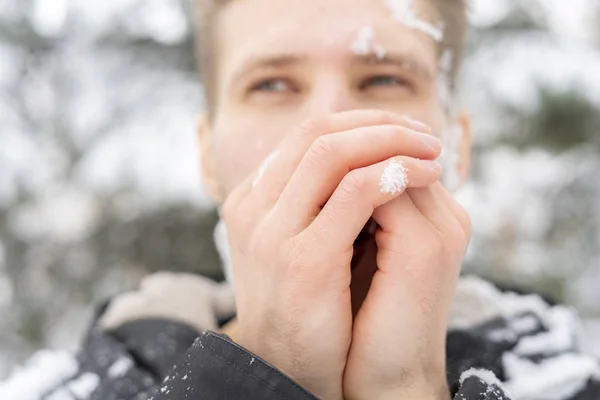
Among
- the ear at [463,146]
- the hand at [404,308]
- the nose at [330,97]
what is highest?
the ear at [463,146]

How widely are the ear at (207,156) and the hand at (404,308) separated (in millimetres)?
688

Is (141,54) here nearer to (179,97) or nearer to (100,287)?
(179,97)

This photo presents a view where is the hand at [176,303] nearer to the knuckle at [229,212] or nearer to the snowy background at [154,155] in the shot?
the knuckle at [229,212]

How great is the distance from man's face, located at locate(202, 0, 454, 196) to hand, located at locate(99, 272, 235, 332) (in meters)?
0.33

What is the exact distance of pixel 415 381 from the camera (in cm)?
75

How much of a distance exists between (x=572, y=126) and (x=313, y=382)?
4367 mm

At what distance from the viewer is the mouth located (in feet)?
2.91

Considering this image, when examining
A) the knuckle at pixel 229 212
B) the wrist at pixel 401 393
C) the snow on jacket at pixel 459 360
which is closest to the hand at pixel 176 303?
the snow on jacket at pixel 459 360

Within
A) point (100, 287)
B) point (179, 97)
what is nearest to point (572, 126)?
point (179, 97)

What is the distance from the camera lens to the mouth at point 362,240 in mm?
887

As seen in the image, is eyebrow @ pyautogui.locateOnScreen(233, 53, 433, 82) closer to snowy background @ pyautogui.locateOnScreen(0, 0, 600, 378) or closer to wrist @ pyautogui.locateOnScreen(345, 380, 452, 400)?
wrist @ pyautogui.locateOnScreen(345, 380, 452, 400)

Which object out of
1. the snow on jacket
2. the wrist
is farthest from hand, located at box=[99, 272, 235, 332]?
the wrist

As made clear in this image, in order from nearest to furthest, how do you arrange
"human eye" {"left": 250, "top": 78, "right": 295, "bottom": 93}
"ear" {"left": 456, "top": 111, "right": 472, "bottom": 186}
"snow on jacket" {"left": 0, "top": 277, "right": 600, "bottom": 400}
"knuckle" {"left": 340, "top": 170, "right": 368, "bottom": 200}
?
"knuckle" {"left": 340, "top": 170, "right": 368, "bottom": 200}
"snow on jacket" {"left": 0, "top": 277, "right": 600, "bottom": 400}
"human eye" {"left": 250, "top": 78, "right": 295, "bottom": 93}
"ear" {"left": 456, "top": 111, "right": 472, "bottom": 186}

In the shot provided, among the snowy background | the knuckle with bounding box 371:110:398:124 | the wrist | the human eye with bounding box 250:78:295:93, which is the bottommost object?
the wrist
